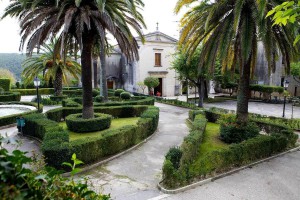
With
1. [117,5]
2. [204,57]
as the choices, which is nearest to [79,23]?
[117,5]

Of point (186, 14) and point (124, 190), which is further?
point (186, 14)

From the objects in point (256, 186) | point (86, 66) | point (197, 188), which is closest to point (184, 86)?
point (86, 66)

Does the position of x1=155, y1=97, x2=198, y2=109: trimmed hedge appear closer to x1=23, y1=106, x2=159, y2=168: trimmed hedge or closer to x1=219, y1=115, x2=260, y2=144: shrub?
x1=23, y1=106, x2=159, y2=168: trimmed hedge

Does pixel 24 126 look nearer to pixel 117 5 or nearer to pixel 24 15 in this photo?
pixel 24 15

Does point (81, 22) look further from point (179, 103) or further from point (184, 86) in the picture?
point (184, 86)

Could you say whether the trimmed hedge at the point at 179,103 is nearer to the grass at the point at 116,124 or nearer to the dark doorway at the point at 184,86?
the dark doorway at the point at 184,86

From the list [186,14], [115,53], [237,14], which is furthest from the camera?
[115,53]

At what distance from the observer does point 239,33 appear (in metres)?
11.9

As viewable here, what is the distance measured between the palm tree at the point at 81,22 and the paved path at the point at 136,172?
451cm

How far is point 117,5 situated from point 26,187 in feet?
43.7

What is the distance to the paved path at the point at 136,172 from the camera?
25.4 feet

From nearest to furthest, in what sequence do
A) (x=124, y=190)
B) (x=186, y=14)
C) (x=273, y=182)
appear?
(x=124, y=190) < (x=273, y=182) < (x=186, y=14)

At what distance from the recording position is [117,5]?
1363cm

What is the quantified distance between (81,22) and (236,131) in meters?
9.24
